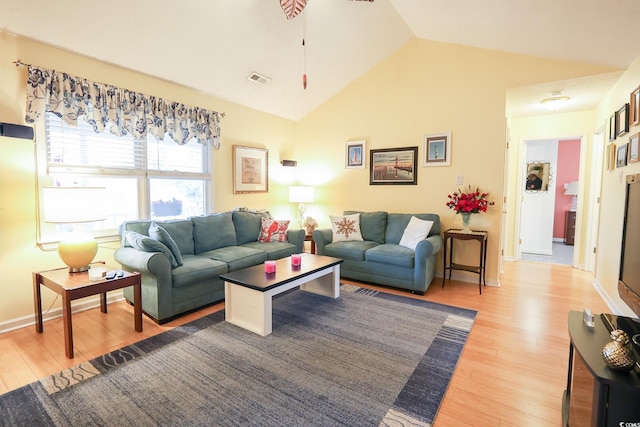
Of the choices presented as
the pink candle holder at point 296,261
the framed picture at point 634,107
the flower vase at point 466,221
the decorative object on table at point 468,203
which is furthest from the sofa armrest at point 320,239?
the framed picture at point 634,107

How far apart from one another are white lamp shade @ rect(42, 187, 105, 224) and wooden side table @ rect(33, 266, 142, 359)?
0.45 metres

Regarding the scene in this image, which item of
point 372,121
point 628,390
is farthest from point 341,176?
point 628,390

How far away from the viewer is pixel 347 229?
445cm

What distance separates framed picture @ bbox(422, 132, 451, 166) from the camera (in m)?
4.18

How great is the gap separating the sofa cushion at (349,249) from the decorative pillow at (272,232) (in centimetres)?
61

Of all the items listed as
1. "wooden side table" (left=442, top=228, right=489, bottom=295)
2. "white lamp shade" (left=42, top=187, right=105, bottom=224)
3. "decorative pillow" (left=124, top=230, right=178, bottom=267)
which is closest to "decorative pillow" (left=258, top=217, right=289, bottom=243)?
"decorative pillow" (left=124, top=230, right=178, bottom=267)

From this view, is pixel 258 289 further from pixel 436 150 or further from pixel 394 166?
pixel 436 150

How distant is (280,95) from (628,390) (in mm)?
4568

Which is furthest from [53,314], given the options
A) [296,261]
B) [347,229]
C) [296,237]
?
[347,229]

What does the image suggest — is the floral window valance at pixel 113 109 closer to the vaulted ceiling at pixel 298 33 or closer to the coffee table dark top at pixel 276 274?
the vaulted ceiling at pixel 298 33

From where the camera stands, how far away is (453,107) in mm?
4109

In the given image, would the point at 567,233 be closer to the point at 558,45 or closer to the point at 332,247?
the point at 558,45

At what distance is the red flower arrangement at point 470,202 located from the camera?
148 inches

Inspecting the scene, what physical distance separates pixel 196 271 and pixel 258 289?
0.84 meters
